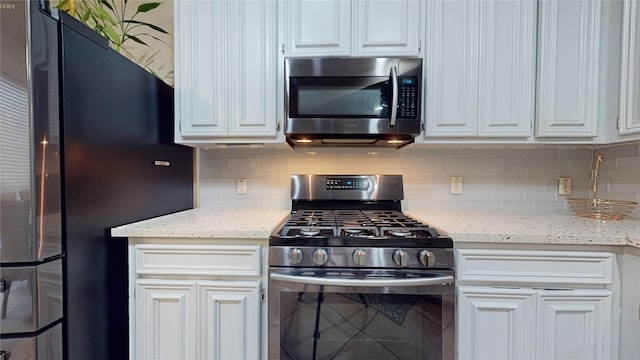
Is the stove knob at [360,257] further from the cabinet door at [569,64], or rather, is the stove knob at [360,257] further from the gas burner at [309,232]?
the cabinet door at [569,64]

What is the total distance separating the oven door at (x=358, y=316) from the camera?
1231 mm

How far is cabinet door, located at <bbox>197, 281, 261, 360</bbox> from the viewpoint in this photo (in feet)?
4.23

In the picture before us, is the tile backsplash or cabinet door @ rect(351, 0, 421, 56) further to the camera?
the tile backsplash

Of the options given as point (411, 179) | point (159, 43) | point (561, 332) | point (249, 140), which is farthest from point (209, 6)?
point (561, 332)

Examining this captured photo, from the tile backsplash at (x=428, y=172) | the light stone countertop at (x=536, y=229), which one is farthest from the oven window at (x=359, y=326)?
the tile backsplash at (x=428, y=172)

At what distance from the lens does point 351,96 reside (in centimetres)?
158

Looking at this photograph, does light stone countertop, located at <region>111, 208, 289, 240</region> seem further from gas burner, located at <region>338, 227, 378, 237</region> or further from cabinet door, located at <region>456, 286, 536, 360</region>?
cabinet door, located at <region>456, 286, 536, 360</region>

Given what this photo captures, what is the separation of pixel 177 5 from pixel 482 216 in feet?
6.61

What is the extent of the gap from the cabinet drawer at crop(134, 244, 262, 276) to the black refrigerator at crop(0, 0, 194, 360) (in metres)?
0.14

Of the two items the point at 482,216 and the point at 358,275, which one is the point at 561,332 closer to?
the point at 482,216

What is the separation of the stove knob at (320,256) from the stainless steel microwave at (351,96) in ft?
2.07

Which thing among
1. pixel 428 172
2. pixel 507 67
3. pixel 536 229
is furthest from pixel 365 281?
pixel 507 67

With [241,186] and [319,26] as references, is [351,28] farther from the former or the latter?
[241,186]

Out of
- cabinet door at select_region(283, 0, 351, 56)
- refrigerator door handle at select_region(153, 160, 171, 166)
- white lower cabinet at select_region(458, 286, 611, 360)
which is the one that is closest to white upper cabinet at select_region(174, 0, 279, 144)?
cabinet door at select_region(283, 0, 351, 56)
